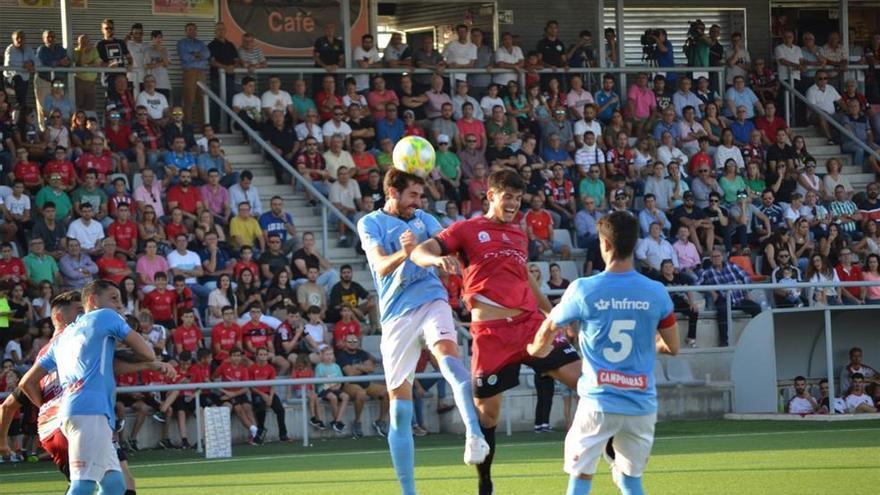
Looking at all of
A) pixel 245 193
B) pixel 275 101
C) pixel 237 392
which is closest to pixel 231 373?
pixel 237 392

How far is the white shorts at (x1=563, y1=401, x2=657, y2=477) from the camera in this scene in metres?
8.00

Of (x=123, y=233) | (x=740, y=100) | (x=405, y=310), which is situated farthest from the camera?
(x=740, y=100)

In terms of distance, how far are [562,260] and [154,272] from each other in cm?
612

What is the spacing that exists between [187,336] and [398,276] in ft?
30.8

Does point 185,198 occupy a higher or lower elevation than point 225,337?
higher

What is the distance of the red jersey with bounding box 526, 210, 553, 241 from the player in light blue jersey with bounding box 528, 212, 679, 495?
14.7 metres

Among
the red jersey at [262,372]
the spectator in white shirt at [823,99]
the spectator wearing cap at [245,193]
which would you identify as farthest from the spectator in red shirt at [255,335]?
the spectator in white shirt at [823,99]

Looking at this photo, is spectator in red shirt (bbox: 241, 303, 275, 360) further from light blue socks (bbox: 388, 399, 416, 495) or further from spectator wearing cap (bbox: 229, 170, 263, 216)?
light blue socks (bbox: 388, 399, 416, 495)

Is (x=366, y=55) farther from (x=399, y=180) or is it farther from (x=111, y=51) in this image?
(x=399, y=180)

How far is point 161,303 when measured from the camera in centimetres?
1956

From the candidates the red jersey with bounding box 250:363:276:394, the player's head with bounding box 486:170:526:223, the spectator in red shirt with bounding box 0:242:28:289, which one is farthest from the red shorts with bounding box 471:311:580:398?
the spectator in red shirt with bounding box 0:242:28:289

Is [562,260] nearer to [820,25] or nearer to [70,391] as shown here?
[820,25]

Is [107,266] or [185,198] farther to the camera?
[185,198]

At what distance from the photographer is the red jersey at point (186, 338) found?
19.1m
